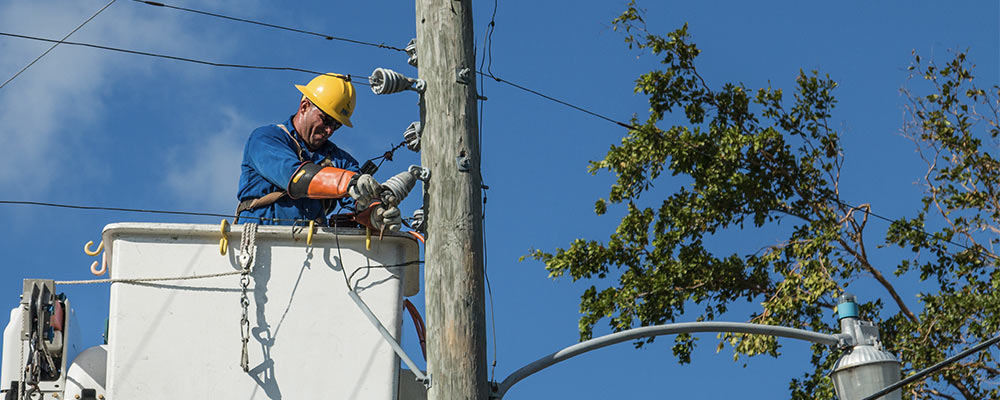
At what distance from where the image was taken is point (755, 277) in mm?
14508

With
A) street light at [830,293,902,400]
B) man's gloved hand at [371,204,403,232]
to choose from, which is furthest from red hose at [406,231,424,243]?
street light at [830,293,902,400]

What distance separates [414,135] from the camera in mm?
7770

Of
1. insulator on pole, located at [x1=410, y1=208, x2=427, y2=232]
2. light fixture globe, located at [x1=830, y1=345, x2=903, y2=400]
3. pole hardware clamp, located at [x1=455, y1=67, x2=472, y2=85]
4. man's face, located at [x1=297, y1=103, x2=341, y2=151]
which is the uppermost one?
man's face, located at [x1=297, y1=103, x2=341, y2=151]

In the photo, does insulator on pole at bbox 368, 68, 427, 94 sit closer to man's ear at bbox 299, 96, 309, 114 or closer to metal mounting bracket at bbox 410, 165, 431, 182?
metal mounting bracket at bbox 410, 165, 431, 182

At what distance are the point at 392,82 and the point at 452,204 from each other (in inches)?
29.9

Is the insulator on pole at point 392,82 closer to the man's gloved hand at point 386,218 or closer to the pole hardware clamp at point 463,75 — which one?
the pole hardware clamp at point 463,75

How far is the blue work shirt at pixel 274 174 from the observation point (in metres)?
8.44

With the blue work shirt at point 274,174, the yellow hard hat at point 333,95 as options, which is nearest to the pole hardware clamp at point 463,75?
the blue work shirt at point 274,174

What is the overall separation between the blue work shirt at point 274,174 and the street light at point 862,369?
2886mm

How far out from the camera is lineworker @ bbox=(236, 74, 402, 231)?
26.5ft

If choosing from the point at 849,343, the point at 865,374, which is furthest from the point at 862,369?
the point at 849,343

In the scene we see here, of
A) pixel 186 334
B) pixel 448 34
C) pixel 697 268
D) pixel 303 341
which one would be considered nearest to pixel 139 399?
pixel 186 334

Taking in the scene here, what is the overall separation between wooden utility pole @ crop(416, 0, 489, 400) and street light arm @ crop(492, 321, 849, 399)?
24 centimetres

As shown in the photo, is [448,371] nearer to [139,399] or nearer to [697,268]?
[139,399]
